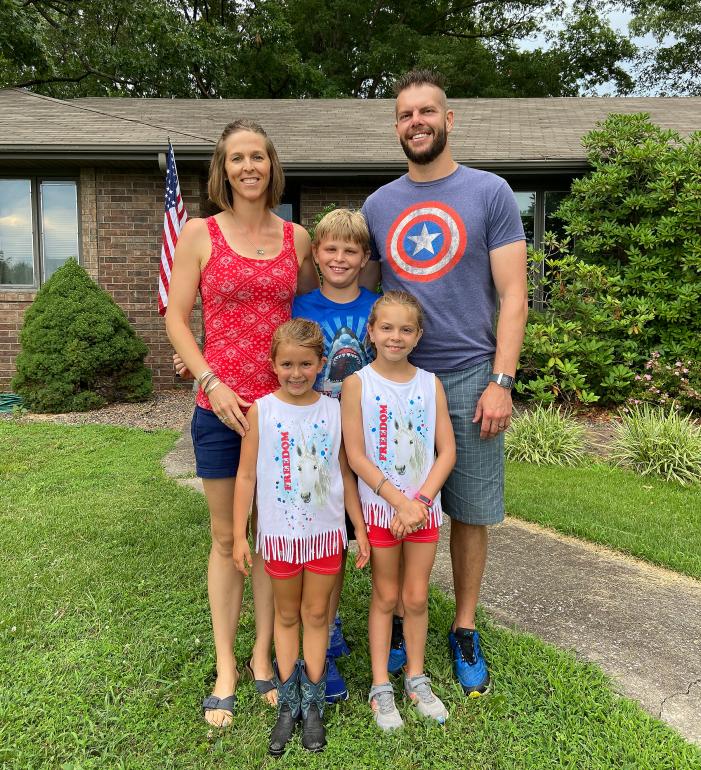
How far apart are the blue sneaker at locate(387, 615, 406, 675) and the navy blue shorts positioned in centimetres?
103

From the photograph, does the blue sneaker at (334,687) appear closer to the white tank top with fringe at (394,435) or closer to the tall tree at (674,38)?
the white tank top with fringe at (394,435)

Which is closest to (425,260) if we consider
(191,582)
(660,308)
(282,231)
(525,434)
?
(282,231)

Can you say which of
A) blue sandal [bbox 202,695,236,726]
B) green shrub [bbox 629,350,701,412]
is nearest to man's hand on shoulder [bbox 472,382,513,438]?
blue sandal [bbox 202,695,236,726]

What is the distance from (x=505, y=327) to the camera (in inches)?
94.8

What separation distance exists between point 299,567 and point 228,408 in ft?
1.96

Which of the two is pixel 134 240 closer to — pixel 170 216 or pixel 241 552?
pixel 170 216

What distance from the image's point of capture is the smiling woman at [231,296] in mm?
2209

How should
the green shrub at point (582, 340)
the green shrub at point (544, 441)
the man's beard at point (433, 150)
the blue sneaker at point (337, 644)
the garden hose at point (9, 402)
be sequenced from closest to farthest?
1. the man's beard at point (433, 150)
2. the blue sneaker at point (337, 644)
3. the green shrub at point (544, 441)
4. the green shrub at point (582, 340)
5. the garden hose at point (9, 402)

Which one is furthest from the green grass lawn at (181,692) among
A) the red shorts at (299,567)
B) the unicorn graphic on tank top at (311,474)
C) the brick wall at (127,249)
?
the brick wall at (127,249)

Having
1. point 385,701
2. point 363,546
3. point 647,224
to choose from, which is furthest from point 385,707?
point 647,224

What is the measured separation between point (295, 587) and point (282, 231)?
129cm

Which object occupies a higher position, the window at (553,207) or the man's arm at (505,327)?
the window at (553,207)

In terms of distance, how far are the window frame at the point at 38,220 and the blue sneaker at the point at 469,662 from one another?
26.9ft

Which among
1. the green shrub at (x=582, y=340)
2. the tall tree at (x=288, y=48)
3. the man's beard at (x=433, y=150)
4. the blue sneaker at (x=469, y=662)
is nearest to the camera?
the man's beard at (x=433, y=150)
